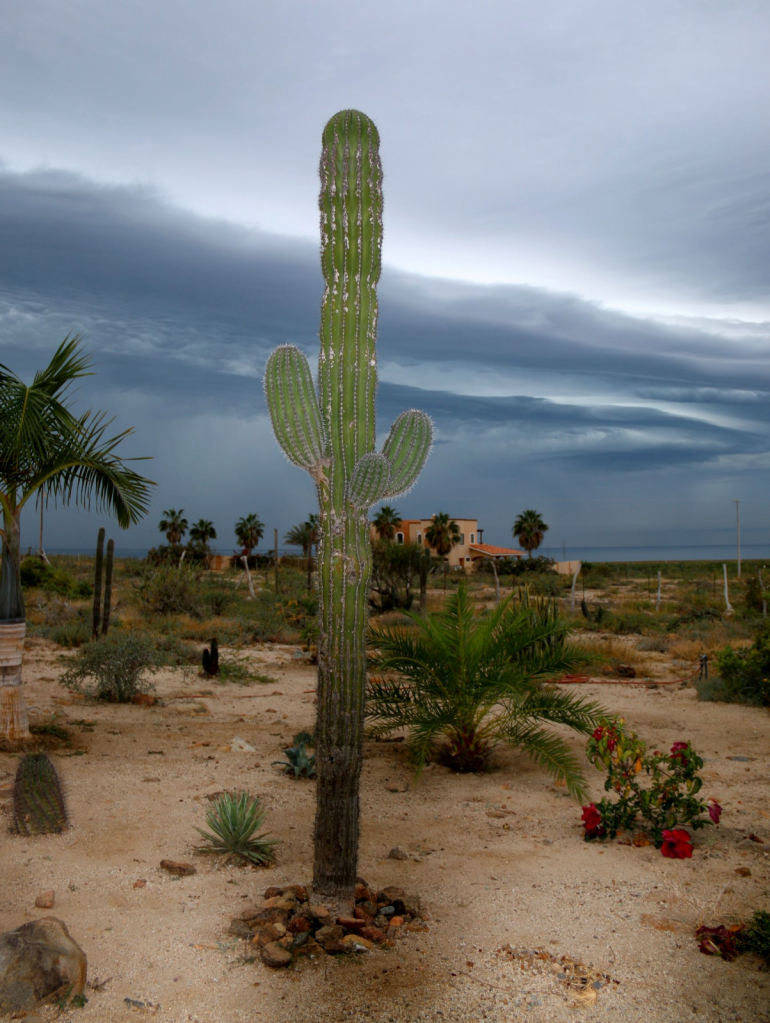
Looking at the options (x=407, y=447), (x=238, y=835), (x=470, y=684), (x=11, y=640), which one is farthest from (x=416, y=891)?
(x=11, y=640)

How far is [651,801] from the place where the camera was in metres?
5.36

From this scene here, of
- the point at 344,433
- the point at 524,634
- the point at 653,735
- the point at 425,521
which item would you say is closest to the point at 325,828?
the point at 344,433

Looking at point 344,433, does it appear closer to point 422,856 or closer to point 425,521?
point 422,856

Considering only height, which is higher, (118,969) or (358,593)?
(358,593)

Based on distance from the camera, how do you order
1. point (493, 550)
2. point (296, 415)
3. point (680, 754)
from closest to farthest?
point (296, 415), point (680, 754), point (493, 550)

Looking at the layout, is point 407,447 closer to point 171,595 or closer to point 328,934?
point 328,934

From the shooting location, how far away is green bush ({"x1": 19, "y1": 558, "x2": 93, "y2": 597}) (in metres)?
24.2

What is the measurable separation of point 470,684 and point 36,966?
4149 mm

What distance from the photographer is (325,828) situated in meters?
4.09

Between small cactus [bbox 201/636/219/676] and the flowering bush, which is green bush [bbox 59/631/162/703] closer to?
small cactus [bbox 201/636/219/676]

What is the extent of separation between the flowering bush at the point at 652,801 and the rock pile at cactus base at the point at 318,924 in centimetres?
178

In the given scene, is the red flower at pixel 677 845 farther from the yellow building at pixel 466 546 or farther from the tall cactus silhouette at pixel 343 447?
the yellow building at pixel 466 546

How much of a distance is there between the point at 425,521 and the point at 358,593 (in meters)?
47.7

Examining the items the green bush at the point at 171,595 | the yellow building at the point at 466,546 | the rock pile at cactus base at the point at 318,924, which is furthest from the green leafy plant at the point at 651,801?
the yellow building at the point at 466,546
